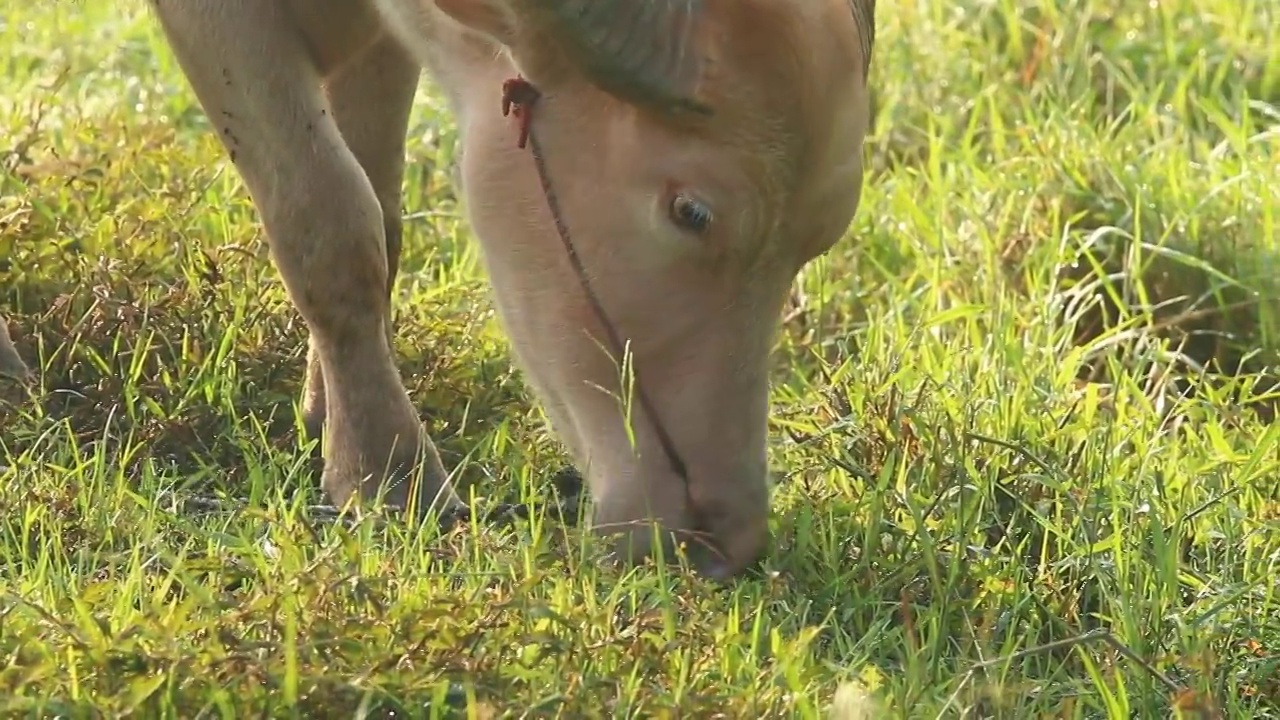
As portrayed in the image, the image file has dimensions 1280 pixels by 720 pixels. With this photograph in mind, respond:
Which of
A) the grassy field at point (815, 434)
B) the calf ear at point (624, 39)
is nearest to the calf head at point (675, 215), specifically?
the calf ear at point (624, 39)

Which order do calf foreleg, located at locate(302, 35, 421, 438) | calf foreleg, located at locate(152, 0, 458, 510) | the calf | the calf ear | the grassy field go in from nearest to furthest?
the grassy field < the calf ear < the calf < calf foreleg, located at locate(152, 0, 458, 510) < calf foreleg, located at locate(302, 35, 421, 438)

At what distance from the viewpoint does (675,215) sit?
3.54 m

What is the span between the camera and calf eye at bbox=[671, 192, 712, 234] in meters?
3.52

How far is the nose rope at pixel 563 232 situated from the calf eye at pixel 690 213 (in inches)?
7.9

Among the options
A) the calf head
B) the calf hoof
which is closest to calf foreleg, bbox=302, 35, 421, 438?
the calf hoof

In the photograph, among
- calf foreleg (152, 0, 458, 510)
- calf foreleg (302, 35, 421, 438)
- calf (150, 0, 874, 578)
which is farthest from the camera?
calf foreleg (302, 35, 421, 438)

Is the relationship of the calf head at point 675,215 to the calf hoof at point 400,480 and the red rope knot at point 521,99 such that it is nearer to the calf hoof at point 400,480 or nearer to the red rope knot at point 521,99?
the red rope knot at point 521,99

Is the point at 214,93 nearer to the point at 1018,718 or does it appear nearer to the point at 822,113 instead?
the point at 822,113

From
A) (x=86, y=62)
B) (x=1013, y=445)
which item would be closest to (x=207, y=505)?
(x=1013, y=445)

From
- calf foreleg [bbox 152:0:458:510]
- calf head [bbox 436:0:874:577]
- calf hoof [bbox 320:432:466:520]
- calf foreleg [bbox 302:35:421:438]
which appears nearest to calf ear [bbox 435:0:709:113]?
calf head [bbox 436:0:874:577]

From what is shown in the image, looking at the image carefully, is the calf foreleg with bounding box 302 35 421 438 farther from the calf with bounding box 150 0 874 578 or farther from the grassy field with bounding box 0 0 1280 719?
the calf with bounding box 150 0 874 578

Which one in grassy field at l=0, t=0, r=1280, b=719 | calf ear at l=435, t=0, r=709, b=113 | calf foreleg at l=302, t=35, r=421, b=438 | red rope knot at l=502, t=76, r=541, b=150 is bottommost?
grassy field at l=0, t=0, r=1280, b=719

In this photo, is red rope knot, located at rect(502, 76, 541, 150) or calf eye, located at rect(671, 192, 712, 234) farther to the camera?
red rope knot, located at rect(502, 76, 541, 150)

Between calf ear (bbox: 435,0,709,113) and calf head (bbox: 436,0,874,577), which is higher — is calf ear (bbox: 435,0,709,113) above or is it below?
above
